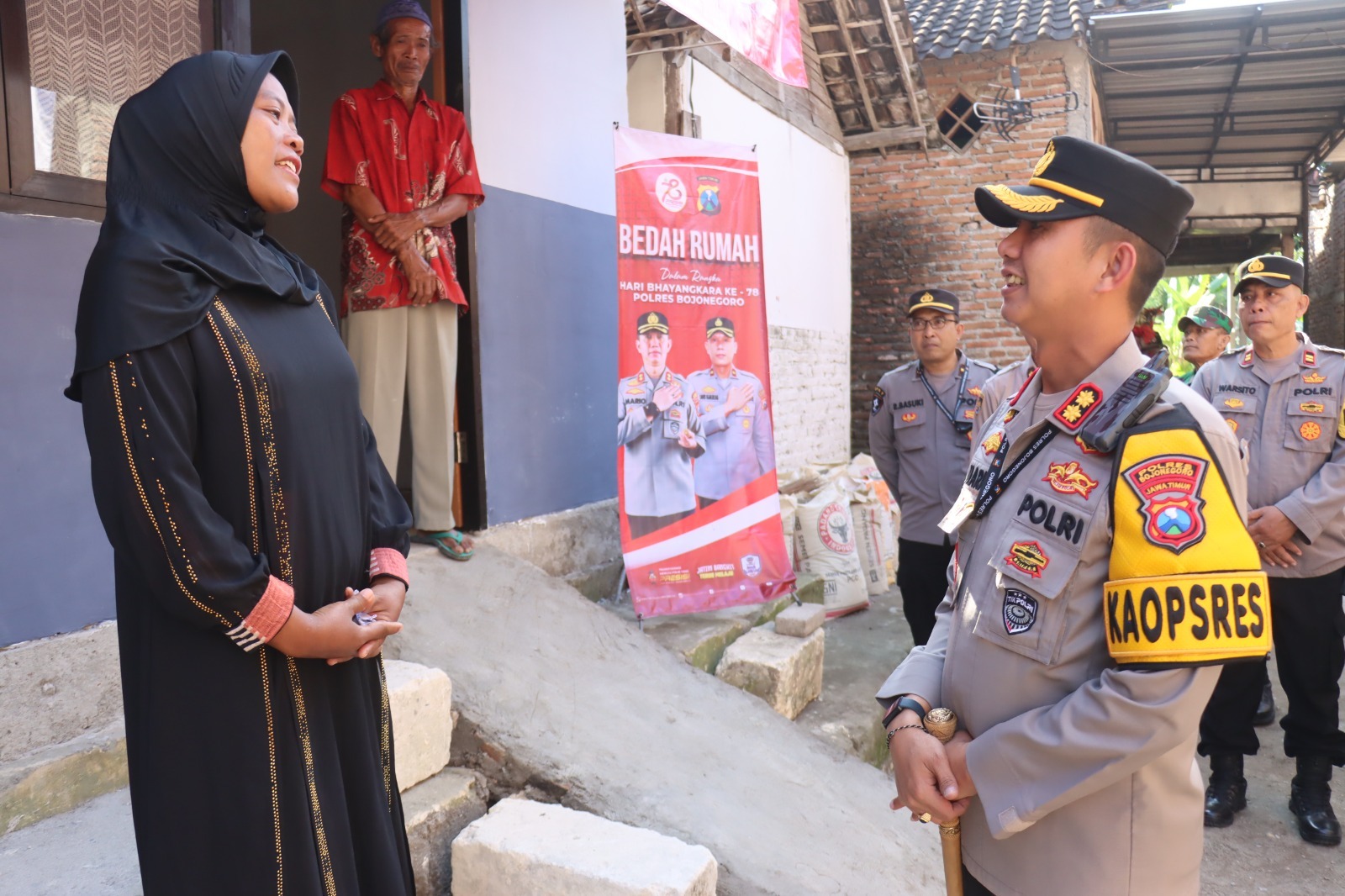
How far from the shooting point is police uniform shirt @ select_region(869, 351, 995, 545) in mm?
4355

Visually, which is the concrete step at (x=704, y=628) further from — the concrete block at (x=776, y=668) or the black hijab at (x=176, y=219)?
the black hijab at (x=176, y=219)

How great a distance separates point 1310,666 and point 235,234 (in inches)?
160

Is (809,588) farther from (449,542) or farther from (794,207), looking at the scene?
(794,207)

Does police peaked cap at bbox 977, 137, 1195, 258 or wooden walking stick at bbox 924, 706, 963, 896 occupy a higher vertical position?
police peaked cap at bbox 977, 137, 1195, 258

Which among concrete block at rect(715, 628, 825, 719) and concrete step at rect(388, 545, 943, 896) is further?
concrete block at rect(715, 628, 825, 719)

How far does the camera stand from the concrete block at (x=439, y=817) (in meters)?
2.56

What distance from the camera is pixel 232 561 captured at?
4.85 feet

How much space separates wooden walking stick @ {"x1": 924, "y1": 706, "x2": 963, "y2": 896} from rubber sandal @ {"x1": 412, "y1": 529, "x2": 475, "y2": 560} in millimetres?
2702

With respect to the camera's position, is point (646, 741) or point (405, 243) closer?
point (646, 741)

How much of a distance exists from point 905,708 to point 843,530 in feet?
16.7

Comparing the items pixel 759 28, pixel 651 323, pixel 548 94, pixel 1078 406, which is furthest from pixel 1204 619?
pixel 759 28

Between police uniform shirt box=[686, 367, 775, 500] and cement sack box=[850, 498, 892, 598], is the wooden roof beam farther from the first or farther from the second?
police uniform shirt box=[686, 367, 775, 500]

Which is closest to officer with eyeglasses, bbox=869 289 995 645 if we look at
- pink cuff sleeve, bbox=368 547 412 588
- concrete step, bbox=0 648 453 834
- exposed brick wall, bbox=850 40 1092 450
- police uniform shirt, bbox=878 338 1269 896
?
concrete step, bbox=0 648 453 834

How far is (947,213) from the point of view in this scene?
32.4 feet
